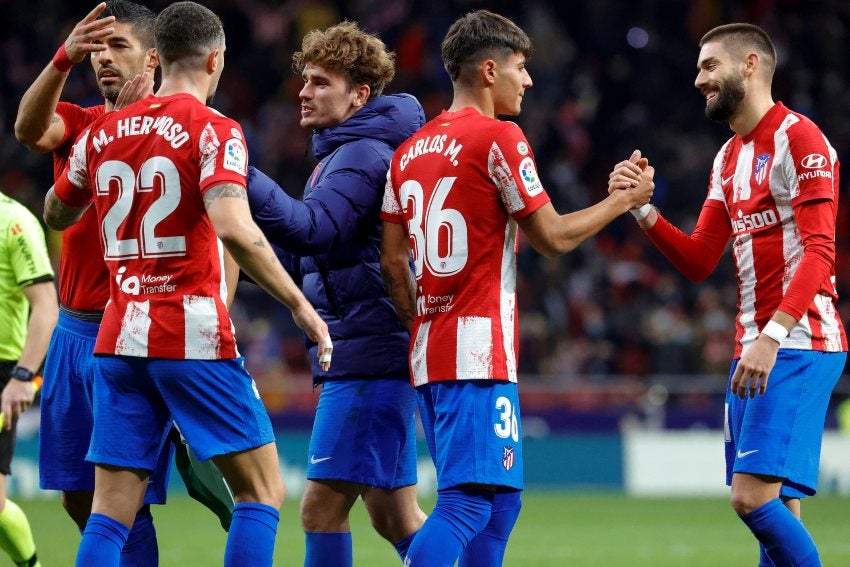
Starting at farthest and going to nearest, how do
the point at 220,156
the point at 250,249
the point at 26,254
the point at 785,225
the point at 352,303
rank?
the point at 26,254 < the point at 352,303 < the point at 785,225 < the point at 220,156 < the point at 250,249

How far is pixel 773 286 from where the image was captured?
17.5ft

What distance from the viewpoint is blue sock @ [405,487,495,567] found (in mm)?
4621

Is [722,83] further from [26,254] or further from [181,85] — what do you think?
[26,254]

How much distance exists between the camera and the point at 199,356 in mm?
4621

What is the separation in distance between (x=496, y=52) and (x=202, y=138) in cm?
124

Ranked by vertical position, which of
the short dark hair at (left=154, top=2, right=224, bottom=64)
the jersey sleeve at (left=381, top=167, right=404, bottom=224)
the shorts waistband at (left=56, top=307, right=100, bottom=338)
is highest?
the short dark hair at (left=154, top=2, right=224, bottom=64)

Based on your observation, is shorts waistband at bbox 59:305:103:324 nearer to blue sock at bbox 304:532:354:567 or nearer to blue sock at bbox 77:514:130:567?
blue sock at bbox 77:514:130:567

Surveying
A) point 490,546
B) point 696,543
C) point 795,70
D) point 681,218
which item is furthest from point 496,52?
point 795,70

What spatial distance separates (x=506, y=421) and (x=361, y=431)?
2.53 ft

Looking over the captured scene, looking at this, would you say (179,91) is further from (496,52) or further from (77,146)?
(496,52)

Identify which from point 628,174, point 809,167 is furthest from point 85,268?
point 809,167

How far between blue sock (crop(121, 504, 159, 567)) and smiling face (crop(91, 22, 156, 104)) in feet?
6.05

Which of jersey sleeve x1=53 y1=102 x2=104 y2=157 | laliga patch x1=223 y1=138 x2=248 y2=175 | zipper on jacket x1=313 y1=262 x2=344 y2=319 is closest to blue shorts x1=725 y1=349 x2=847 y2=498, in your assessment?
zipper on jacket x1=313 y1=262 x2=344 y2=319

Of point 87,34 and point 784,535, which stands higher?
point 87,34
